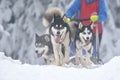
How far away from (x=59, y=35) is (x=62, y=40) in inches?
3.2

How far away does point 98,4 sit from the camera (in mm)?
5059

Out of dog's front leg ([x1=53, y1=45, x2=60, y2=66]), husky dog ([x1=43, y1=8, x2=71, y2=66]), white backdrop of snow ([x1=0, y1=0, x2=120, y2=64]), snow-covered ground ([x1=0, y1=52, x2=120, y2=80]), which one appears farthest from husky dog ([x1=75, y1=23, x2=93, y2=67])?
white backdrop of snow ([x1=0, y1=0, x2=120, y2=64])

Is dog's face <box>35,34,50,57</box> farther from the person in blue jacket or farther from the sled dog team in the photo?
the person in blue jacket

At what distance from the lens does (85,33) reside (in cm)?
493

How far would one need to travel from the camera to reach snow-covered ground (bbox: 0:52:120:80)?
4141 mm

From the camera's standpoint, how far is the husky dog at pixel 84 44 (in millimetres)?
4934

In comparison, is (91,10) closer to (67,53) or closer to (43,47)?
(67,53)

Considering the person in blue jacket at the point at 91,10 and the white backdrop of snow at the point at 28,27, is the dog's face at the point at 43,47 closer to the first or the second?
the person in blue jacket at the point at 91,10

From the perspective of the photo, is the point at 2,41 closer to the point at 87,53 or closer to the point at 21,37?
the point at 21,37

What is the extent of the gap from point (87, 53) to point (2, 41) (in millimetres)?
2131

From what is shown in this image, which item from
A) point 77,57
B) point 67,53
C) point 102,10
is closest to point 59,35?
point 67,53

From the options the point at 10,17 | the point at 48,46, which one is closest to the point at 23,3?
the point at 10,17

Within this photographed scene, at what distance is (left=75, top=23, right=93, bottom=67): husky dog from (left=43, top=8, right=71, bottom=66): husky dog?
0.34 feet

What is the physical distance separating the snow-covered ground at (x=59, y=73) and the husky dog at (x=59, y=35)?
401 mm
